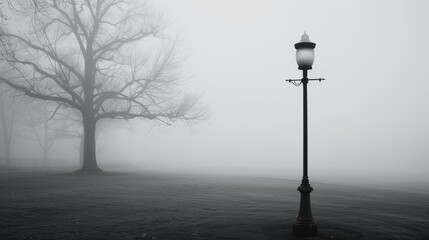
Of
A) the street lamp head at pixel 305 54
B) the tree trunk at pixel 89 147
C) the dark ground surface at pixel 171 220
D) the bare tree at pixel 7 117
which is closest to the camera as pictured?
the dark ground surface at pixel 171 220

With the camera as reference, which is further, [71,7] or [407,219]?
[71,7]

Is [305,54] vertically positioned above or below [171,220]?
above

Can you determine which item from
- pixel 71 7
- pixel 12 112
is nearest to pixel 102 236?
pixel 71 7

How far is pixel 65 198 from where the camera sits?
46.0 ft

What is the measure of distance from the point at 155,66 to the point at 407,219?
21.9 meters

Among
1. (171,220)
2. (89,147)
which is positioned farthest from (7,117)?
(171,220)

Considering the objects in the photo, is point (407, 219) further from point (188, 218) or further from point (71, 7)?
point (71, 7)

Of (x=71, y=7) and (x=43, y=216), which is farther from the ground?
(x=71, y=7)

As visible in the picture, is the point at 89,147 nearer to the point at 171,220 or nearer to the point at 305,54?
the point at 171,220

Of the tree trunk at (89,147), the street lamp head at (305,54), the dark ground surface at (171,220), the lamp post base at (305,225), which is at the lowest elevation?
the dark ground surface at (171,220)

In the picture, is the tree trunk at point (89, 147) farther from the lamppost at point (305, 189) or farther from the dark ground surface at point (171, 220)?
the lamppost at point (305, 189)

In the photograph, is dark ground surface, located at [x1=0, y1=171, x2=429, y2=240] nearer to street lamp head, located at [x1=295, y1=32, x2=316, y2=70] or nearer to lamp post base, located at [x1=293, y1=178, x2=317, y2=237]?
lamp post base, located at [x1=293, y1=178, x2=317, y2=237]

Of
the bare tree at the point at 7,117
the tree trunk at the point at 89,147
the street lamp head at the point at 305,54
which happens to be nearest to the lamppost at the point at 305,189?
the street lamp head at the point at 305,54

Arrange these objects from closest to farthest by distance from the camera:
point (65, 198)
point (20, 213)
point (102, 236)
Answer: point (102, 236), point (20, 213), point (65, 198)
